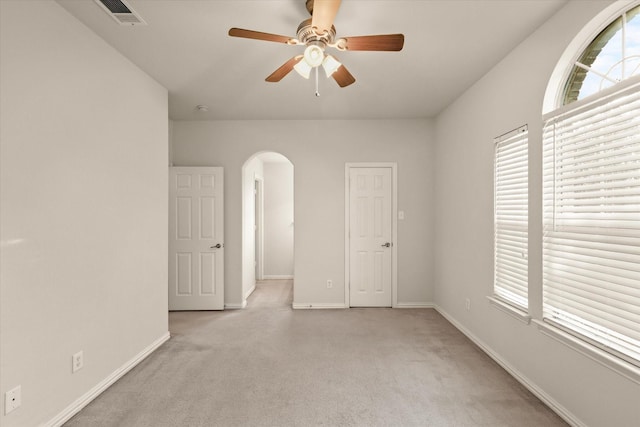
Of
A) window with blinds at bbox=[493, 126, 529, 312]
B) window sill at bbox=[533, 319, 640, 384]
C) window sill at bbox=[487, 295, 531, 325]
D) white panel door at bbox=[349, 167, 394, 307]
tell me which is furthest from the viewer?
white panel door at bbox=[349, 167, 394, 307]

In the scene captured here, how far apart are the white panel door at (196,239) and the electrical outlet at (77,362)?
7.20ft

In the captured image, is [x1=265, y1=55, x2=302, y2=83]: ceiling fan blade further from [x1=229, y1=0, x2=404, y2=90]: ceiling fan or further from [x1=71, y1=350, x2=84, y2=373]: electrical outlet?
[x1=71, y1=350, x2=84, y2=373]: electrical outlet

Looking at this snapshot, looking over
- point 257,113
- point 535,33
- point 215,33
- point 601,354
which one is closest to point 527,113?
point 535,33

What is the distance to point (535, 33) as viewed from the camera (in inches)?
94.8

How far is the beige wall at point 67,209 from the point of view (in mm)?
1785

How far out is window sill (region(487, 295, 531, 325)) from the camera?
2.47 meters

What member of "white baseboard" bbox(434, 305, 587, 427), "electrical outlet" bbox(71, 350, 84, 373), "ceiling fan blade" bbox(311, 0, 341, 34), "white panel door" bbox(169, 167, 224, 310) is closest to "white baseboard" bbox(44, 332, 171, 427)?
"electrical outlet" bbox(71, 350, 84, 373)

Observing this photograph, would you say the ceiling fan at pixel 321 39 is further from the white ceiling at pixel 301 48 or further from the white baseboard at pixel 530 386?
the white baseboard at pixel 530 386

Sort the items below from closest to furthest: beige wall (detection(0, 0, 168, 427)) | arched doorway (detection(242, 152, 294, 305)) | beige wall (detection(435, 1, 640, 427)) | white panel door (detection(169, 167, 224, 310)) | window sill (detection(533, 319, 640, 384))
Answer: window sill (detection(533, 319, 640, 384)), beige wall (detection(0, 0, 168, 427)), beige wall (detection(435, 1, 640, 427)), white panel door (detection(169, 167, 224, 310)), arched doorway (detection(242, 152, 294, 305))

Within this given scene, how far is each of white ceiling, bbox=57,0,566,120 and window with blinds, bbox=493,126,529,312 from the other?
2.65ft

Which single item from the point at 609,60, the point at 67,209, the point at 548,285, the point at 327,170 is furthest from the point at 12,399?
the point at 609,60

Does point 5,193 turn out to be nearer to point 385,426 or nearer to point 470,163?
point 385,426

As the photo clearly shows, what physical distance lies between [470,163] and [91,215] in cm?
352

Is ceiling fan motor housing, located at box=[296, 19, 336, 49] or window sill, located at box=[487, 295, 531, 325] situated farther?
window sill, located at box=[487, 295, 531, 325]
